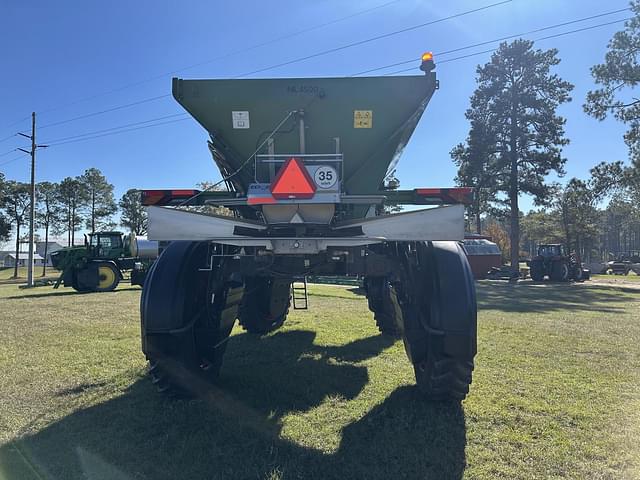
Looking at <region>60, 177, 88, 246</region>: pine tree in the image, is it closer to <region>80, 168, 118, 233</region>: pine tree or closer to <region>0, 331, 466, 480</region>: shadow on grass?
<region>80, 168, 118, 233</region>: pine tree

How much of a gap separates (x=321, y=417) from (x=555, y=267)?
27.6 m

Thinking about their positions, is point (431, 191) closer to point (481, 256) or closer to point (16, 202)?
point (481, 256)

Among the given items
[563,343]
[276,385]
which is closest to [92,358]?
[276,385]

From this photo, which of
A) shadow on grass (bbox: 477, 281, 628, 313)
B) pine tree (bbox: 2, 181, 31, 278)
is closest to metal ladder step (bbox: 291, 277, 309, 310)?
shadow on grass (bbox: 477, 281, 628, 313)

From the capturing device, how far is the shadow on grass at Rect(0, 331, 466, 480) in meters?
2.91

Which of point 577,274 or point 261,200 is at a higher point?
point 261,200

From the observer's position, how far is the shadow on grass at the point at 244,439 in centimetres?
291

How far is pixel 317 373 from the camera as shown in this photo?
514cm

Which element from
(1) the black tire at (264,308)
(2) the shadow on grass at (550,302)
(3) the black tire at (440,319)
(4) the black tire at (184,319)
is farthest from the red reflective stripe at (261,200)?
(2) the shadow on grass at (550,302)

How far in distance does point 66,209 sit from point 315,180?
52.4 m

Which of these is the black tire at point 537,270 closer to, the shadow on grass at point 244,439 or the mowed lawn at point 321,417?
the mowed lawn at point 321,417

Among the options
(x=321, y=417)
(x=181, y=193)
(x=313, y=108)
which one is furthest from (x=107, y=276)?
(x=321, y=417)

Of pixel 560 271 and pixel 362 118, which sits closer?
pixel 362 118

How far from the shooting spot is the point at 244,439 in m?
3.33
